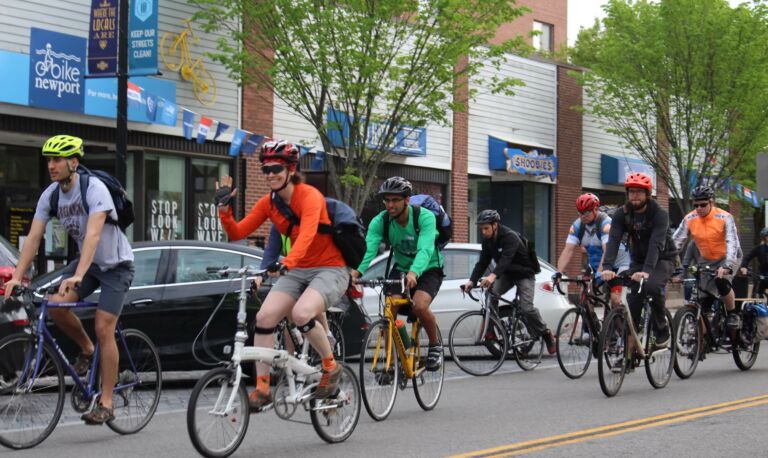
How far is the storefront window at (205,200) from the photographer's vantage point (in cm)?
2086

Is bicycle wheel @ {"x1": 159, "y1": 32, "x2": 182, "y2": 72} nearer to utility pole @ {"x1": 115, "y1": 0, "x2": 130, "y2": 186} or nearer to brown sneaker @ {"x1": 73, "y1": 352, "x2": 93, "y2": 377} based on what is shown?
utility pole @ {"x1": 115, "y1": 0, "x2": 130, "y2": 186}

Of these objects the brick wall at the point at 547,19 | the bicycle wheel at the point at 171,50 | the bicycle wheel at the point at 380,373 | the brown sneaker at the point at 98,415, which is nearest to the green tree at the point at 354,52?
the bicycle wheel at the point at 171,50

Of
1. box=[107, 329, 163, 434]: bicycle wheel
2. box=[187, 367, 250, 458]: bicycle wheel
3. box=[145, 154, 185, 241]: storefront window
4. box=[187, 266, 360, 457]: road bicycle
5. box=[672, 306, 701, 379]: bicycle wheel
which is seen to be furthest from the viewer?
box=[145, 154, 185, 241]: storefront window

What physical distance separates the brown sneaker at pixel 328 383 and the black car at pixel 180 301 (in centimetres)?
372

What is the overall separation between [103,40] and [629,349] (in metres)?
8.15

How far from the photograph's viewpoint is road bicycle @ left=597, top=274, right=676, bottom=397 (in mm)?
10562

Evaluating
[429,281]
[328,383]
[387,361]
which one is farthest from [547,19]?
[328,383]

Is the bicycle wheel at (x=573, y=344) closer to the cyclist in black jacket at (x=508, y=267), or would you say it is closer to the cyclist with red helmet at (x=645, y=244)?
the cyclist in black jacket at (x=508, y=267)

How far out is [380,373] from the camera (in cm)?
891

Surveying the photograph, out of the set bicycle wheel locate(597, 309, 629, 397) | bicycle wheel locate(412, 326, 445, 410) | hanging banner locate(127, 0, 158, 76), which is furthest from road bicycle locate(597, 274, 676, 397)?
hanging banner locate(127, 0, 158, 76)

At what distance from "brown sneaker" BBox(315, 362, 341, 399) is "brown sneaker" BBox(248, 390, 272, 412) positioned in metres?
0.43

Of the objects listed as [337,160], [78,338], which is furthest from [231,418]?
[337,160]

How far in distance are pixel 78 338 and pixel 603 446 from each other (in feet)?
11.7

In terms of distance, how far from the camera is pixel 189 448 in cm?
774
